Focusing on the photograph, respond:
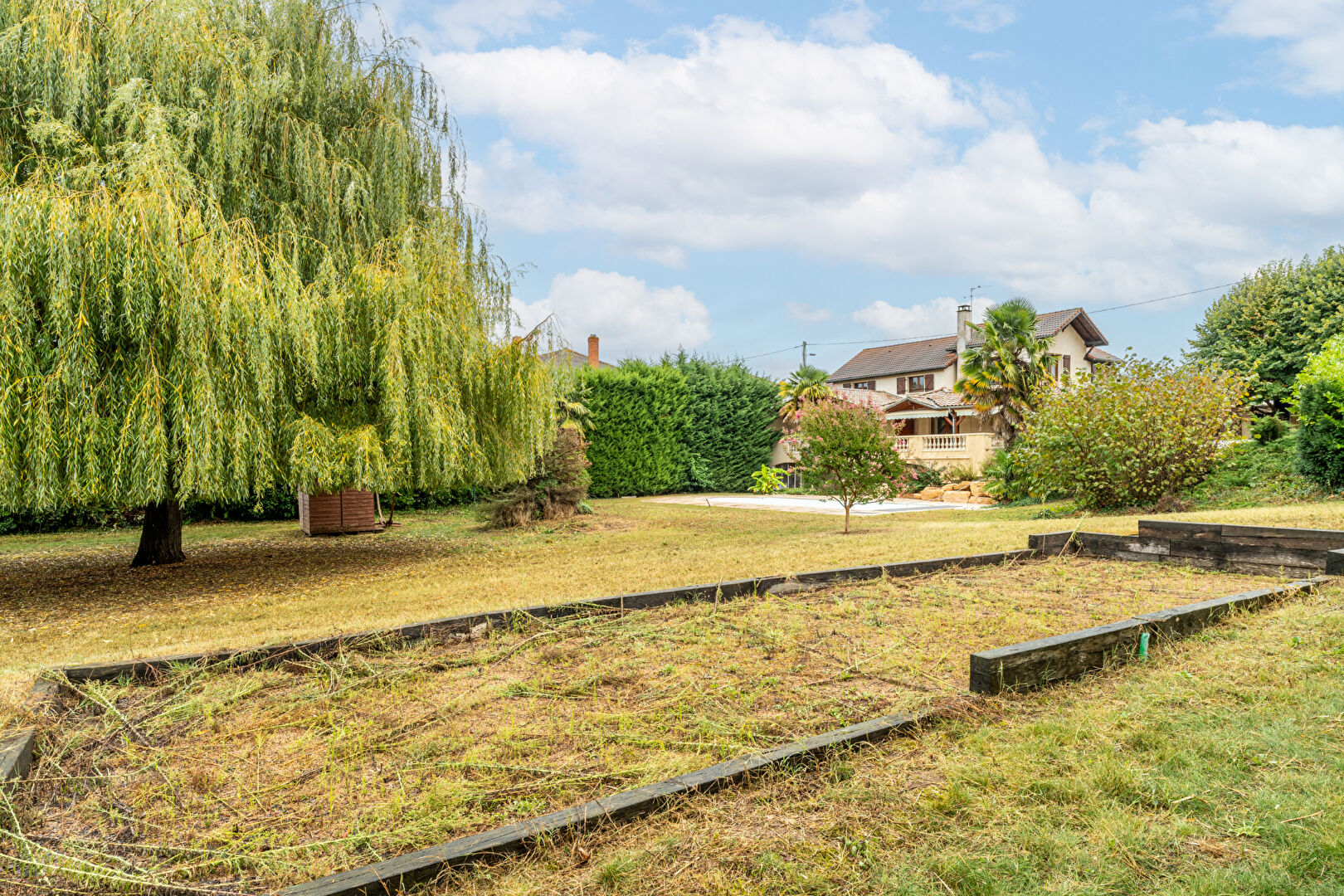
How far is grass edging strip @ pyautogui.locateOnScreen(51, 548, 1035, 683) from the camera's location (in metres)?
3.68

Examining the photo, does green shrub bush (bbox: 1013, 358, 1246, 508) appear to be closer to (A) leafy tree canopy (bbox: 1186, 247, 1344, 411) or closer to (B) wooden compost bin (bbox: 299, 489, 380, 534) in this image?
(A) leafy tree canopy (bbox: 1186, 247, 1344, 411)

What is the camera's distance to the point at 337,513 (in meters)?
13.6

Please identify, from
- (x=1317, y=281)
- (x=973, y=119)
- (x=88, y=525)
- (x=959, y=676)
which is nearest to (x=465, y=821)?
(x=959, y=676)

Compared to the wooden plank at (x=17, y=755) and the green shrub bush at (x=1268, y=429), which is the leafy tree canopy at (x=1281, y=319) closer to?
the green shrub bush at (x=1268, y=429)

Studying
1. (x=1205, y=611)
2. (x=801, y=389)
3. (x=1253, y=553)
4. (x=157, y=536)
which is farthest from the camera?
(x=801, y=389)

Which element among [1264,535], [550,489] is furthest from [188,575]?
[1264,535]

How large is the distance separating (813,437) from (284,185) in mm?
8053

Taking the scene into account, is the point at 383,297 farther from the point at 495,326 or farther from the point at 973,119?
the point at 973,119

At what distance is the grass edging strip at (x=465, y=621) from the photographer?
3.68m

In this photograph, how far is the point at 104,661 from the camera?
151 inches

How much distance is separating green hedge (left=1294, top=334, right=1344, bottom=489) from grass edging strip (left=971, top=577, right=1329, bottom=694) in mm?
9126

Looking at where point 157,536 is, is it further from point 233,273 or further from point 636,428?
point 636,428

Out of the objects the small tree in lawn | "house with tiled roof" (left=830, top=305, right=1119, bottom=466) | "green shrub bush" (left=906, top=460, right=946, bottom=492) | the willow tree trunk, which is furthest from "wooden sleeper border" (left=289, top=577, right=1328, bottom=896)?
"house with tiled roof" (left=830, top=305, right=1119, bottom=466)

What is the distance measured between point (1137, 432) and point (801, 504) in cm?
822
